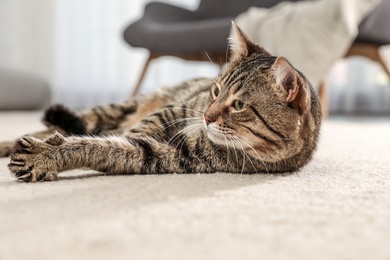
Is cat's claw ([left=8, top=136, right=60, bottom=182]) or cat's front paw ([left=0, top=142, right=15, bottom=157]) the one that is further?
cat's front paw ([left=0, top=142, right=15, bottom=157])

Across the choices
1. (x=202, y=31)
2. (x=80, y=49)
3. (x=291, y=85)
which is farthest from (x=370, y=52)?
(x=80, y=49)

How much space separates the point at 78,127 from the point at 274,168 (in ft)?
2.05

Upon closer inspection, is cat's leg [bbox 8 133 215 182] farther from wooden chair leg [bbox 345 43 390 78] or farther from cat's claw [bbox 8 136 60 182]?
wooden chair leg [bbox 345 43 390 78]

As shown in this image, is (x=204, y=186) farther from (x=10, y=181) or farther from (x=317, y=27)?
(x=317, y=27)

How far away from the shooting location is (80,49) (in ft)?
16.6

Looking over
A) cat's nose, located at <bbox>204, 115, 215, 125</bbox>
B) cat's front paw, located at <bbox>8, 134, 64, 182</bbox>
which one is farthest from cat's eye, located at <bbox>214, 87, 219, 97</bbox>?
cat's front paw, located at <bbox>8, 134, 64, 182</bbox>

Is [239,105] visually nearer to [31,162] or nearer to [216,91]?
[216,91]

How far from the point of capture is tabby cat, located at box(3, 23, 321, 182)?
952mm

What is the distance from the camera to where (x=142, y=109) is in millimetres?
1553

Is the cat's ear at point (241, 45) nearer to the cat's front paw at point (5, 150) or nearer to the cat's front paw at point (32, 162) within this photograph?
the cat's front paw at point (32, 162)

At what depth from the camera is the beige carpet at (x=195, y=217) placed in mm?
526

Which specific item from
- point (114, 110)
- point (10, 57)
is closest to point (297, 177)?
point (114, 110)

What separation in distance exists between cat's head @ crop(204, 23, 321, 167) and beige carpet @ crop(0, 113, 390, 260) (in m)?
0.08

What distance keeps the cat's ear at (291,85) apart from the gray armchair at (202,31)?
1474 millimetres
